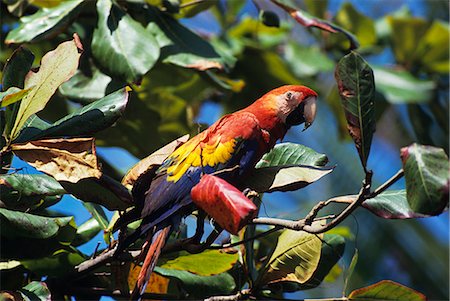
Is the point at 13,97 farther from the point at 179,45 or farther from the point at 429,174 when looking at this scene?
the point at 179,45

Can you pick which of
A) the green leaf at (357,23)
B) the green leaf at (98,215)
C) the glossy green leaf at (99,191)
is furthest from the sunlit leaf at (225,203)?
the green leaf at (357,23)

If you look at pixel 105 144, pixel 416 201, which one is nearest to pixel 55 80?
pixel 416 201

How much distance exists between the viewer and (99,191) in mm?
1229

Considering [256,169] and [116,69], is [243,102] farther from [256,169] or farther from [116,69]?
[256,169]

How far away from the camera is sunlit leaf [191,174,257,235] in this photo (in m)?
1.03

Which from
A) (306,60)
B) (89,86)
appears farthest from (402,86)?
(89,86)

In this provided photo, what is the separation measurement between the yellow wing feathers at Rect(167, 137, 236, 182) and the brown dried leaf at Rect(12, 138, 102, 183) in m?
0.33

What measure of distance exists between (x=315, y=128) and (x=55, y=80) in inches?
190

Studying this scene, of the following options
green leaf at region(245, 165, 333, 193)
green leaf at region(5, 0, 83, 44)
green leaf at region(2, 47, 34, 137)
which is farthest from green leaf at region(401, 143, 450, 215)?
green leaf at region(5, 0, 83, 44)

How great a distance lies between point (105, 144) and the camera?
7.03 feet

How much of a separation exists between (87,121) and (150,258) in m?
0.28

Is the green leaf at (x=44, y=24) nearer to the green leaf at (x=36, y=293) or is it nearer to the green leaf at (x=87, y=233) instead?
the green leaf at (x=87, y=233)

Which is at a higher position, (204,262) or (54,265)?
(54,265)

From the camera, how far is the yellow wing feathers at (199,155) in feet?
5.05
